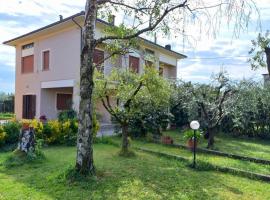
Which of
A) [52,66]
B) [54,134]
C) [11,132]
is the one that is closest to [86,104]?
[11,132]

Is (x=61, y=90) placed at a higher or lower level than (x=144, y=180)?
higher

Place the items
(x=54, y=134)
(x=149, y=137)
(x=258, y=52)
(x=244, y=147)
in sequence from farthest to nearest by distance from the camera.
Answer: (x=149, y=137), (x=244, y=147), (x=54, y=134), (x=258, y=52)

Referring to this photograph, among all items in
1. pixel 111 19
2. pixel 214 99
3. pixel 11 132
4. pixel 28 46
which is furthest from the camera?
pixel 28 46

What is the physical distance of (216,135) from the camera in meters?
18.1

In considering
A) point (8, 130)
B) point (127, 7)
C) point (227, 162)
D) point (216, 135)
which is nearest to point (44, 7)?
point (127, 7)

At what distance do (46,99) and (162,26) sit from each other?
16206mm

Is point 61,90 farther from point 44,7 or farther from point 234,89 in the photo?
point 44,7

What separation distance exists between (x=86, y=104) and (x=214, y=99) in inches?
346

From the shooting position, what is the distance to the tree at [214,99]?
12.5 metres

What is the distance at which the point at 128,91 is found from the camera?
10.1 metres

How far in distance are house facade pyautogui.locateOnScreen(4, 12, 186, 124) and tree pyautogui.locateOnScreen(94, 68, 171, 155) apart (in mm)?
6766

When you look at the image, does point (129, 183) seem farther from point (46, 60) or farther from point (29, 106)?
point (29, 106)

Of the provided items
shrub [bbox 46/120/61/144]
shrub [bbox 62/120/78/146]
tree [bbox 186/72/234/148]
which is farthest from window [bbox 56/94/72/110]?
tree [bbox 186/72/234/148]

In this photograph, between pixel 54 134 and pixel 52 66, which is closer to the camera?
pixel 54 134
